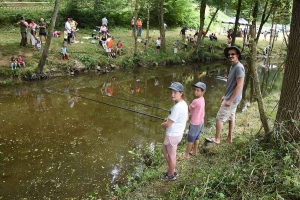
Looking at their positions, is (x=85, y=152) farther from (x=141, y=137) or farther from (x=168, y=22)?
(x=168, y=22)

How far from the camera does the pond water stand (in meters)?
5.98

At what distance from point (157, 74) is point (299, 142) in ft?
44.4

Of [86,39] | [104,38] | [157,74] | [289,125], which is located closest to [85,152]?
[289,125]

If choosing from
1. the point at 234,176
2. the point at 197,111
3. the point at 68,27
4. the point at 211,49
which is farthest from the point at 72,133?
the point at 211,49

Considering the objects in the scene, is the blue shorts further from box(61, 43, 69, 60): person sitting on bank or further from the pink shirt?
box(61, 43, 69, 60): person sitting on bank

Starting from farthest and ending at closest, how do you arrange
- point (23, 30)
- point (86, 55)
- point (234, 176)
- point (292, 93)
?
point (86, 55), point (23, 30), point (292, 93), point (234, 176)

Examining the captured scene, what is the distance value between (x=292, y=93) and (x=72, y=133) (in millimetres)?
5934

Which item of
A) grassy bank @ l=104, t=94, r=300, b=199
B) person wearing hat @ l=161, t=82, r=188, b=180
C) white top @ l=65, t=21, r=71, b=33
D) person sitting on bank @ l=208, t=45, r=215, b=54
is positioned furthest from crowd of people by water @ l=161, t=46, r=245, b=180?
person sitting on bank @ l=208, t=45, r=215, b=54

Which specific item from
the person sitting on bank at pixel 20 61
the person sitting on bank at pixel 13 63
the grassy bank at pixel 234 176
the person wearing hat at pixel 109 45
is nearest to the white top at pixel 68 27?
the person wearing hat at pixel 109 45

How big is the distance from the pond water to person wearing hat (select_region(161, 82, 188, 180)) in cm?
172

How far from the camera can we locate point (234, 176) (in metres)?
4.12

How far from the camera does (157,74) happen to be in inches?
696

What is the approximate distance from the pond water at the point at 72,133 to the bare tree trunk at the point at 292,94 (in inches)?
128

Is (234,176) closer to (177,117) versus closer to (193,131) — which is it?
(177,117)
